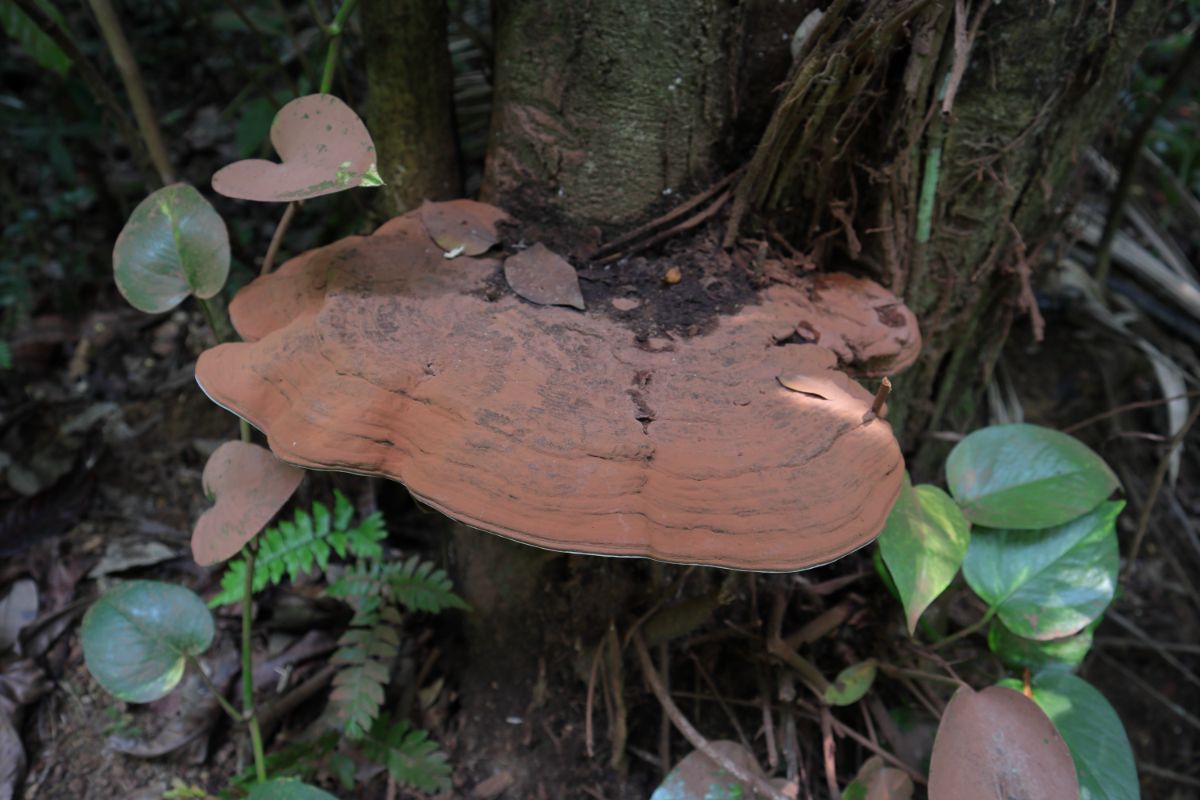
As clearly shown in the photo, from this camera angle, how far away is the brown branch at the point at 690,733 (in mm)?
1623

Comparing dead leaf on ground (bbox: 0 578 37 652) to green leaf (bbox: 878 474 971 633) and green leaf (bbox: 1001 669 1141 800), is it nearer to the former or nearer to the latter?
green leaf (bbox: 878 474 971 633)

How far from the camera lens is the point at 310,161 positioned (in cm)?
132

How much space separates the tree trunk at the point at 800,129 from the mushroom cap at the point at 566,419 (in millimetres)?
416

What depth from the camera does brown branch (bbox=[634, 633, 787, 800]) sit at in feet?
5.32

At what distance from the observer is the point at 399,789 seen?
6.02ft

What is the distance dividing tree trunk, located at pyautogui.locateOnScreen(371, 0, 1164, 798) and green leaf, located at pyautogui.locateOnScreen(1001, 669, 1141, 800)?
3.04 ft

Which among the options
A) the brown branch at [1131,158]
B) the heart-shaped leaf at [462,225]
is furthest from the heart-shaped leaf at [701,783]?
the brown branch at [1131,158]

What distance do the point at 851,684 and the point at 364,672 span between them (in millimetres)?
1188

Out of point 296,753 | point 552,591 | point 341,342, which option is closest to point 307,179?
point 341,342

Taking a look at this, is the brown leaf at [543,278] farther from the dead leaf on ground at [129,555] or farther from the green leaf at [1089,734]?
the dead leaf on ground at [129,555]

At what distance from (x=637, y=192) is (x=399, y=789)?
158cm

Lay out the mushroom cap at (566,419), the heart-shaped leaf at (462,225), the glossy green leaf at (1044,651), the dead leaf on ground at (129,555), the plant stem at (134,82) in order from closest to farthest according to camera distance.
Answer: the mushroom cap at (566,419) < the heart-shaped leaf at (462,225) < the glossy green leaf at (1044,651) < the plant stem at (134,82) < the dead leaf on ground at (129,555)

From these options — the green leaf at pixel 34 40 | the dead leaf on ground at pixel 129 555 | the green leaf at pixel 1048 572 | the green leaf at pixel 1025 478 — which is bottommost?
the dead leaf on ground at pixel 129 555

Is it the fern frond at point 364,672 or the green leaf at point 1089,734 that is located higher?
the green leaf at point 1089,734
